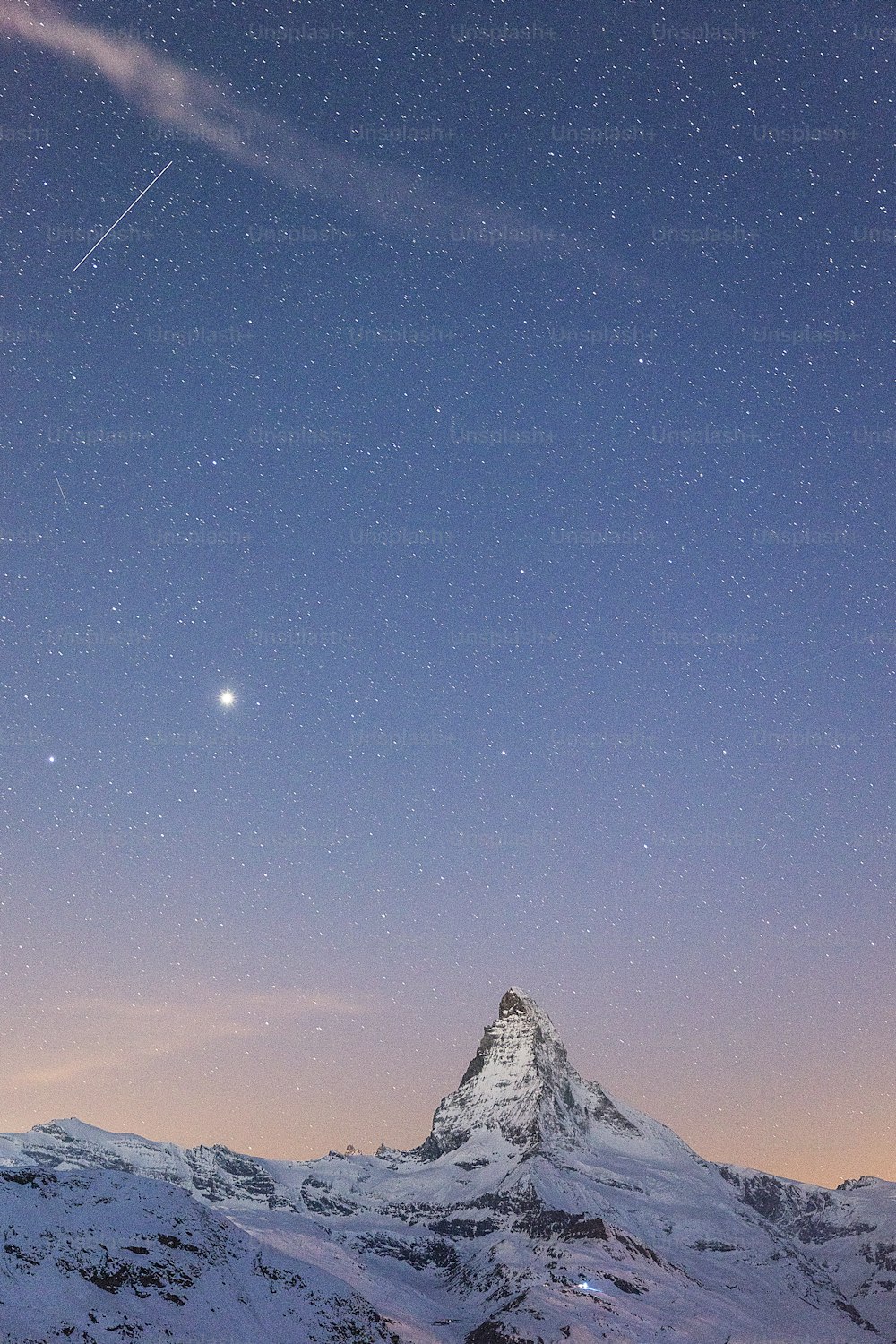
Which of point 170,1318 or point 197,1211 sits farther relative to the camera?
point 197,1211

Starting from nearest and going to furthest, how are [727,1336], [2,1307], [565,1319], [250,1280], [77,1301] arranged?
[2,1307] → [77,1301] → [250,1280] → [565,1319] → [727,1336]

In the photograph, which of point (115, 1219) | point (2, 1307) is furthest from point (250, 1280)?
point (2, 1307)

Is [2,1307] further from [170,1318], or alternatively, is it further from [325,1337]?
[325,1337]

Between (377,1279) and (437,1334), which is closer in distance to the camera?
(437,1334)

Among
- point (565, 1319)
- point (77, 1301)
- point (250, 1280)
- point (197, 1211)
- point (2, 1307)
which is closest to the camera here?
point (2, 1307)

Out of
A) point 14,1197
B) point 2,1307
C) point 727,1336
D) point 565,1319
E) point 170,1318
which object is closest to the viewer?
point 2,1307

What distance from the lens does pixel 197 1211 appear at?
414 feet

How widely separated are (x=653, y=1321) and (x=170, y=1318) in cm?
11788

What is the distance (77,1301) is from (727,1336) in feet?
485

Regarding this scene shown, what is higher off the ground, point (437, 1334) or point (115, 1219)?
point (115, 1219)

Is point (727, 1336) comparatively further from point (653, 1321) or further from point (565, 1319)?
point (565, 1319)

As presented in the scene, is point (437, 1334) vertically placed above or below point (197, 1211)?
below

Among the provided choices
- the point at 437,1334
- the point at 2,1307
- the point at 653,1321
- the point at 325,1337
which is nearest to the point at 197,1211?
the point at 325,1337

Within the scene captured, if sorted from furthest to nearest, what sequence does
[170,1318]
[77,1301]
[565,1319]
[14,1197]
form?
[565,1319]
[14,1197]
[170,1318]
[77,1301]
